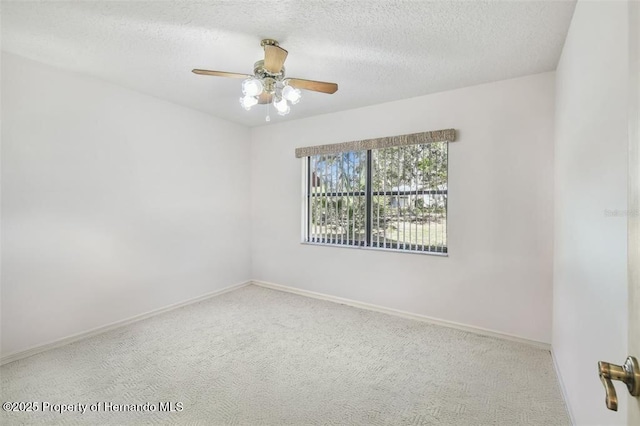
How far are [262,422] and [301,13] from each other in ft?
8.09

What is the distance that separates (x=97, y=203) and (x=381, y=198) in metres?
2.96

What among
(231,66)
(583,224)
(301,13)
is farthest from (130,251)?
(583,224)

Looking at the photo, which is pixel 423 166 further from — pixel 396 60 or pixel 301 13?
pixel 301 13

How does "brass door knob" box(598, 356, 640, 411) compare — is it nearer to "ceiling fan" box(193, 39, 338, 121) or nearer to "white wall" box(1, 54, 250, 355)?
"ceiling fan" box(193, 39, 338, 121)

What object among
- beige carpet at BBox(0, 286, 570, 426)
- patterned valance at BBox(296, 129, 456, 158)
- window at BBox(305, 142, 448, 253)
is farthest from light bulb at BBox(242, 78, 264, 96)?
beige carpet at BBox(0, 286, 570, 426)

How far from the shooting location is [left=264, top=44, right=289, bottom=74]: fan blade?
1917mm

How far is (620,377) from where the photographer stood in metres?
0.60

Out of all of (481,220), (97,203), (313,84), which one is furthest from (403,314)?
(97,203)

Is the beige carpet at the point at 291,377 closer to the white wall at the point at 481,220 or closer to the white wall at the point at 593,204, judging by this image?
the white wall at the point at 481,220

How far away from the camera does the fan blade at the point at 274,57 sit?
1917mm

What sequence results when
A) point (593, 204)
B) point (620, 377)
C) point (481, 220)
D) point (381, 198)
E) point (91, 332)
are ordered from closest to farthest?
point (620, 377) → point (593, 204) → point (91, 332) → point (481, 220) → point (381, 198)

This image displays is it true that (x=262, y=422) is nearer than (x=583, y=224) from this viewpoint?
No

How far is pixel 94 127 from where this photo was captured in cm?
281

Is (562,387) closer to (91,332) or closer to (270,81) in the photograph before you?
(270,81)
